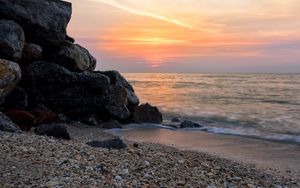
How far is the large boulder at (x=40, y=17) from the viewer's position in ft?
55.8

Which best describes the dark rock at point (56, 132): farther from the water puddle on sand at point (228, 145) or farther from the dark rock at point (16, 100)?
the dark rock at point (16, 100)

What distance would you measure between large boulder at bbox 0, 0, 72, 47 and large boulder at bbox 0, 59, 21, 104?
2.90m

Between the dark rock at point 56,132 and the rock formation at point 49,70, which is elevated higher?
the rock formation at point 49,70

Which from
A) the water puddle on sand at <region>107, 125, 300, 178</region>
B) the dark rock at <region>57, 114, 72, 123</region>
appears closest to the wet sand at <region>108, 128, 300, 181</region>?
the water puddle on sand at <region>107, 125, 300, 178</region>

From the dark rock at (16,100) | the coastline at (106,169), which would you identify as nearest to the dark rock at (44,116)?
the dark rock at (16,100)

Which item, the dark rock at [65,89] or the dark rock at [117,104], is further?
the dark rock at [117,104]

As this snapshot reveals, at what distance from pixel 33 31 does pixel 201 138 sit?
8.53m

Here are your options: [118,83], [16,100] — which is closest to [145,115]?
[118,83]

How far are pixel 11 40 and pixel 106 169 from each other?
32.2 feet

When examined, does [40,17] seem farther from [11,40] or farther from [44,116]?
[44,116]

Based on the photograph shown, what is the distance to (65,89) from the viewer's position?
702 inches

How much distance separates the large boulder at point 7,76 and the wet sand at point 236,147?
15.0 ft

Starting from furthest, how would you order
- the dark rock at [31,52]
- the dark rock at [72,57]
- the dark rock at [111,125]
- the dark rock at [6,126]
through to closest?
the dark rock at [72,57]
the dark rock at [111,125]
the dark rock at [31,52]
the dark rock at [6,126]

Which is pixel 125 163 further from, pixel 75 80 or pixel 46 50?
pixel 46 50
